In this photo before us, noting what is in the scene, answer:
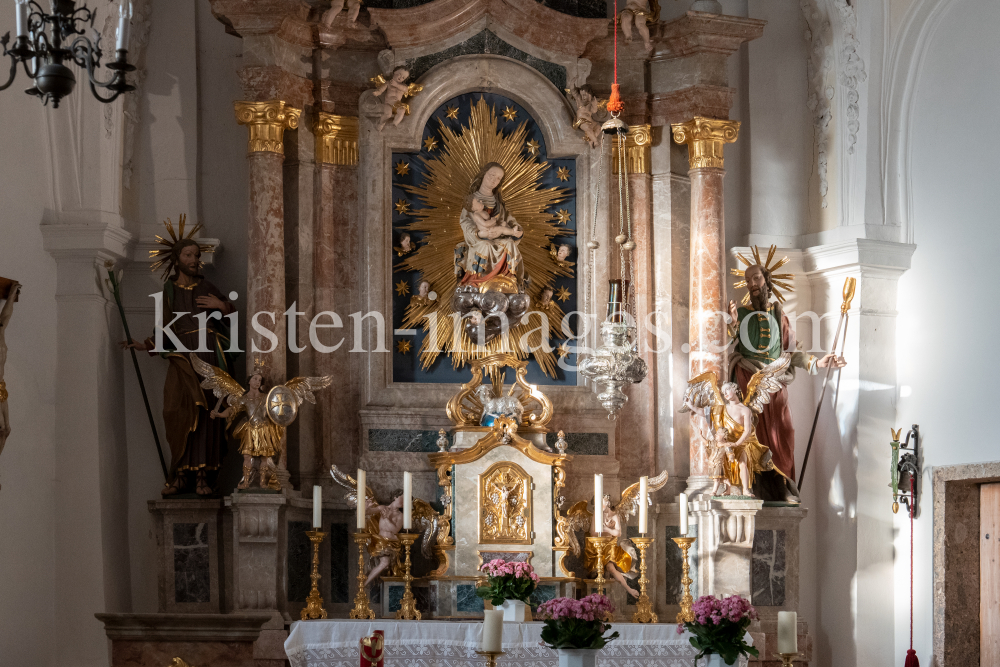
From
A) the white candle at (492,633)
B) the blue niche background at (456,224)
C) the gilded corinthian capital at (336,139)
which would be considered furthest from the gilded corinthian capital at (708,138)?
the white candle at (492,633)

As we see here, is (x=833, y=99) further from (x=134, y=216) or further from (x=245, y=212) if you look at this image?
(x=134, y=216)

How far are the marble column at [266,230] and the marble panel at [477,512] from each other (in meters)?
1.79

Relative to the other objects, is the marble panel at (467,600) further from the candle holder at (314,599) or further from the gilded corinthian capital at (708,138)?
the gilded corinthian capital at (708,138)

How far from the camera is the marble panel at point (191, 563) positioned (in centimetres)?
1180

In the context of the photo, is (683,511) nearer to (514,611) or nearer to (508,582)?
(514,611)

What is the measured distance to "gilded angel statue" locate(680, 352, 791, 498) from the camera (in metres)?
11.6

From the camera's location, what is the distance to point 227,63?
13047mm

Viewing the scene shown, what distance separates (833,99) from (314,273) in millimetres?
5179

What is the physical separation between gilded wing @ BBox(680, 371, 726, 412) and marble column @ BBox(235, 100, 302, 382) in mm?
3431

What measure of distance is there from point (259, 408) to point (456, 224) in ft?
8.05

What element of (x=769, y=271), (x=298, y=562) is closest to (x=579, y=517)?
(x=298, y=562)

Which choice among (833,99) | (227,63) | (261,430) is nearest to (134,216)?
(227,63)

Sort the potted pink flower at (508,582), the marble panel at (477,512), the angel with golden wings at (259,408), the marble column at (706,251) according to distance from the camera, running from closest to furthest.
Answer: the potted pink flower at (508,582) → the angel with golden wings at (259,408) → the marble panel at (477,512) → the marble column at (706,251)

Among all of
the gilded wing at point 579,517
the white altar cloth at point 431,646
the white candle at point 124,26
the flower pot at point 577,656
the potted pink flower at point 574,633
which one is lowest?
the white altar cloth at point 431,646
